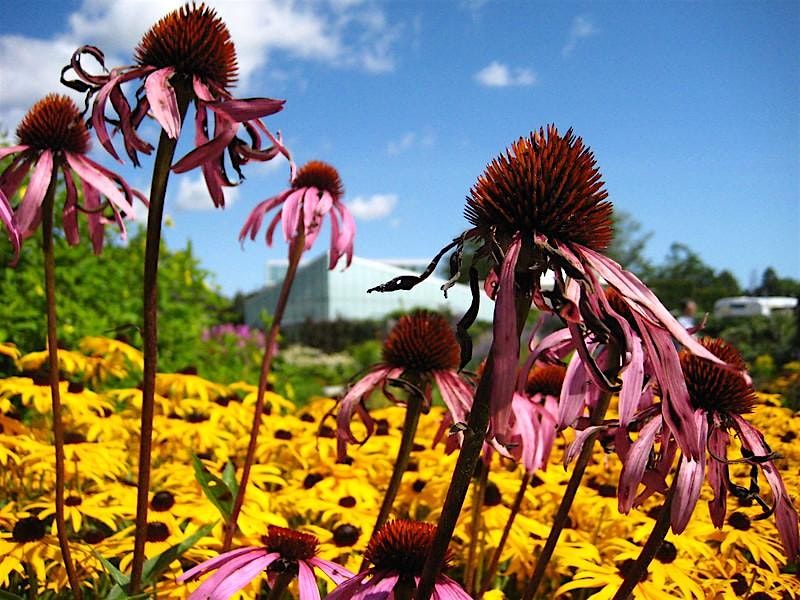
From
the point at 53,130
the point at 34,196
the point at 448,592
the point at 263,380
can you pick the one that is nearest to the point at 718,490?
the point at 448,592

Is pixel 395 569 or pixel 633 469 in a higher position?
pixel 633 469

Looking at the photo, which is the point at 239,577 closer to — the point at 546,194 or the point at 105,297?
the point at 546,194

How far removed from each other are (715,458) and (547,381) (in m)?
0.92

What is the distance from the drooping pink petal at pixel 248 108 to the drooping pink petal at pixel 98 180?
296mm

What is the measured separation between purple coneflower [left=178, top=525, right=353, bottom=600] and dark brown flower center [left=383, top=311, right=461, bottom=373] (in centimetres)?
45

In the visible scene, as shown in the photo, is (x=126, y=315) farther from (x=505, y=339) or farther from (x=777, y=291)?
(x=777, y=291)

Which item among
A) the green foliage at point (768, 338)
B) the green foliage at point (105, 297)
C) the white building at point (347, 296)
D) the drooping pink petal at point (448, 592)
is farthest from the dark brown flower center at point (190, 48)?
the white building at point (347, 296)

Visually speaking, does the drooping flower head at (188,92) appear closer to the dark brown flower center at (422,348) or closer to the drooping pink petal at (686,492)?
the dark brown flower center at (422,348)

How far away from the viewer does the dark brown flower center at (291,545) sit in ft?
3.61

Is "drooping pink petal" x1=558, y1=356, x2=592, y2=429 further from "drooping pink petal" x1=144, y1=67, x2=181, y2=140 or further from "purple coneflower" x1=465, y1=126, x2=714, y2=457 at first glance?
"drooping pink petal" x1=144, y1=67, x2=181, y2=140

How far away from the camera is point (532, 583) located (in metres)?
1.05

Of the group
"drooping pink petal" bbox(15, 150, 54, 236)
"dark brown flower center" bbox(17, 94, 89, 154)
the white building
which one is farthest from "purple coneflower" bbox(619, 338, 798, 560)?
the white building

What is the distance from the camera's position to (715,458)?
818 mm

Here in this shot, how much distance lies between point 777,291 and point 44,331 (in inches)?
2072
